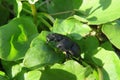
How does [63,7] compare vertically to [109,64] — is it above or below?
above

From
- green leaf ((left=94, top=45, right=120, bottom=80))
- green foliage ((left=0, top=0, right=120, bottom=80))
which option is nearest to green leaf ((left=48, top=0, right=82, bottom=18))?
green foliage ((left=0, top=0, right=120, bottom=80))

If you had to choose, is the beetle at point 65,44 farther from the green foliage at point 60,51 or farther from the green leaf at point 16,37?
the green leaf at point 16,37

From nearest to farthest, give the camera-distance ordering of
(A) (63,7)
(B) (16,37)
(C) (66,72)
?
(C) (66,72) < (B) (16,37) < (A) (63,7)

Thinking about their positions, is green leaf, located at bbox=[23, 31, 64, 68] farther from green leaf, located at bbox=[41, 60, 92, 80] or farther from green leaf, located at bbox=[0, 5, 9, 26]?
green leaf, located at bbox=[0, 5, 9, 26]

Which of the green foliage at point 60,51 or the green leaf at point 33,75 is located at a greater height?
the green foliage at point 60,51

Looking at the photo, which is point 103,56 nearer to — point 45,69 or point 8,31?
point 45,69

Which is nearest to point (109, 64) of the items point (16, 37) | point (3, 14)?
point (16, 37)

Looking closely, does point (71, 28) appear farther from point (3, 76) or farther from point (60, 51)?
point (3, 76)

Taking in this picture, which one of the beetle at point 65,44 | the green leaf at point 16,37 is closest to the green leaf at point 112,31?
the beetle at point 65,44
